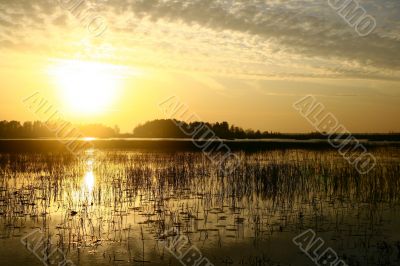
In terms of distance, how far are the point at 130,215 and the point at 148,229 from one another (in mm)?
1782

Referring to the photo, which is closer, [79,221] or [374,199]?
[79,221]

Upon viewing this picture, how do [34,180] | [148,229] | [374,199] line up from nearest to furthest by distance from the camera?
1. [148,229]
2. [374,199]
3. [34,180]

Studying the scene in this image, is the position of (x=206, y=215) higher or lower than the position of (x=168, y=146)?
lower

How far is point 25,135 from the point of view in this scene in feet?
343

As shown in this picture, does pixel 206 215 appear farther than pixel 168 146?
No

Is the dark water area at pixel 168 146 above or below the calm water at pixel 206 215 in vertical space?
above

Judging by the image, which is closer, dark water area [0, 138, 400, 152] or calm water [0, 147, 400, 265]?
calm water [0, 147, 400, 265]

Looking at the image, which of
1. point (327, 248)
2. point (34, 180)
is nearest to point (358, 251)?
point (327, 248)

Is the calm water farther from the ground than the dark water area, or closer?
closer

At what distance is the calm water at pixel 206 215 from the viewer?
8.86 metres

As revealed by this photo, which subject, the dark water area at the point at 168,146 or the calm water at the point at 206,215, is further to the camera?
the dark water area at the point at 168,146

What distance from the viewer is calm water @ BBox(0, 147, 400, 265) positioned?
8859 millimetres

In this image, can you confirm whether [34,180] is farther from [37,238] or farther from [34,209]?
[37,238]

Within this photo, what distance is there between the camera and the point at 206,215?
12.3 m
